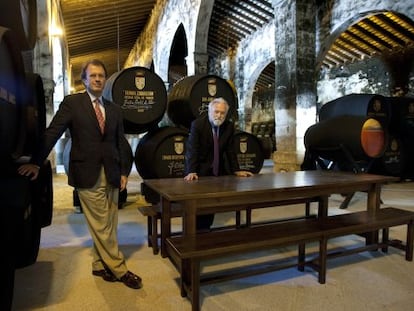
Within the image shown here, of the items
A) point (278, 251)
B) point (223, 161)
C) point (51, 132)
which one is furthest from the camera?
point (223, 161)

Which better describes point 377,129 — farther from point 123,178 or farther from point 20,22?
point 20,22

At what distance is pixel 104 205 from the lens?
2008 mm

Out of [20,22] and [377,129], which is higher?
[20,22]

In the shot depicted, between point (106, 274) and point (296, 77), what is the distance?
4862 mm

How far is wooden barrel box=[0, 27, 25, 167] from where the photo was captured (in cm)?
145

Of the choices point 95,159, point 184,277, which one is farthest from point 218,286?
point 95,159

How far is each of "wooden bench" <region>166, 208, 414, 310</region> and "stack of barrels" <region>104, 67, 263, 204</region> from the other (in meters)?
1.97

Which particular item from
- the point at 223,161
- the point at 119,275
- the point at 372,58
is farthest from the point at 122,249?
the point at 372,58

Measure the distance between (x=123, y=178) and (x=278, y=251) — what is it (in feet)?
4.60

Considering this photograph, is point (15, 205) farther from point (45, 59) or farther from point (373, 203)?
point (45, 59)

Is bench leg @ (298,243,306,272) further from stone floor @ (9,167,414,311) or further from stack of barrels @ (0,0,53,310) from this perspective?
stack of barrels @ (0,0,53,310)

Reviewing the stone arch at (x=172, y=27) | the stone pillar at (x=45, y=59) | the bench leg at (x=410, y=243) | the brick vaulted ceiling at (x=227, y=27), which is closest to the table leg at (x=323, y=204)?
the bench leg at (x=410, y=243)

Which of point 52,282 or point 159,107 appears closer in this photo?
point 52,282

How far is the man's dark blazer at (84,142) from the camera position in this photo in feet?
6.42
